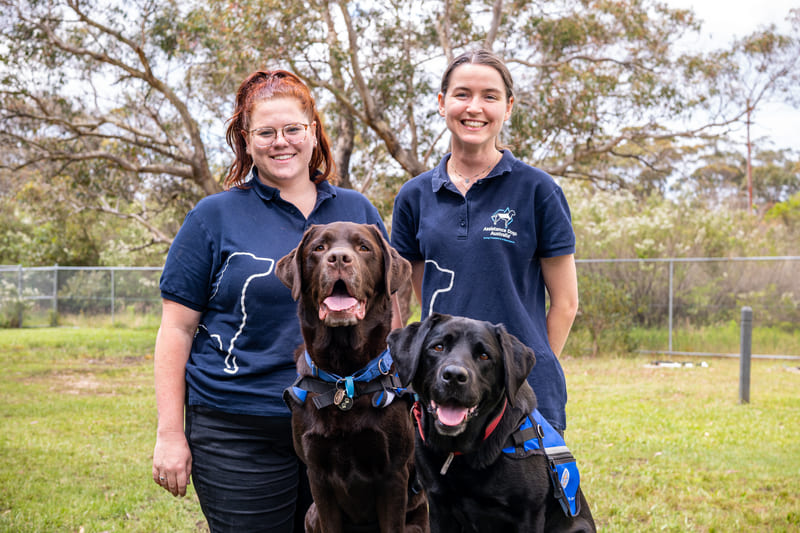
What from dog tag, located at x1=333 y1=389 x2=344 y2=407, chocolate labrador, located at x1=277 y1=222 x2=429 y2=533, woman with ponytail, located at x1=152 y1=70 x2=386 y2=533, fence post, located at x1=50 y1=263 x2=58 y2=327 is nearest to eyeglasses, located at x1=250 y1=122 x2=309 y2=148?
woman with ponytail, located at x1=152 y1=70 x2=386 y2=533

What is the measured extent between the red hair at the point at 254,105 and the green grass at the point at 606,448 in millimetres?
3449

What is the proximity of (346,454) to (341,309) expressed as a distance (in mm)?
517

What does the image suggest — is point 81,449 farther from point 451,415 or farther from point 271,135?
point 451,415

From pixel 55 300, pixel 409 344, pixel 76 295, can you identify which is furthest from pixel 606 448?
pixel 55 300

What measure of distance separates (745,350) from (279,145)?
9.08 meters

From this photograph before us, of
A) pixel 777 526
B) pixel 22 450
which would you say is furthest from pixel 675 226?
pixel 22 450

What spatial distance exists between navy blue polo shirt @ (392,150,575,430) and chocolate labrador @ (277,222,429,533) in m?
0.28

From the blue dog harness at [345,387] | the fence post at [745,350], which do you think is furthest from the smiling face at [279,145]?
the fence post at [745,350]

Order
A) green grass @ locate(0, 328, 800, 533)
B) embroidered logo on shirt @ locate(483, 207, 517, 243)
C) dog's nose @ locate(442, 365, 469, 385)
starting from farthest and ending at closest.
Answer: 1. green grass @ locate(0, 328, 800, 533)
2. embroidered logo on shirt @ locate(483, 207, 517, 243)
3. dog's nose @ locate(442, 365, 469, 385)

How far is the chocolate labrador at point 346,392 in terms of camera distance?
8.04 feet

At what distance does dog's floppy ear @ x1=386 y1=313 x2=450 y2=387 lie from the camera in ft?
8.25

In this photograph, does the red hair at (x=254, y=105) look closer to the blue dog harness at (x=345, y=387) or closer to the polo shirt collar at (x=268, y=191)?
the polo shirt collar at (x=268, y=191)

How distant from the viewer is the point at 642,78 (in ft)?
43.0

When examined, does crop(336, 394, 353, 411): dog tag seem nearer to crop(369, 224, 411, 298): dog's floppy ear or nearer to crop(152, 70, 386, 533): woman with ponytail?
crop(152, 70, 386, 533): woman with ponytail
